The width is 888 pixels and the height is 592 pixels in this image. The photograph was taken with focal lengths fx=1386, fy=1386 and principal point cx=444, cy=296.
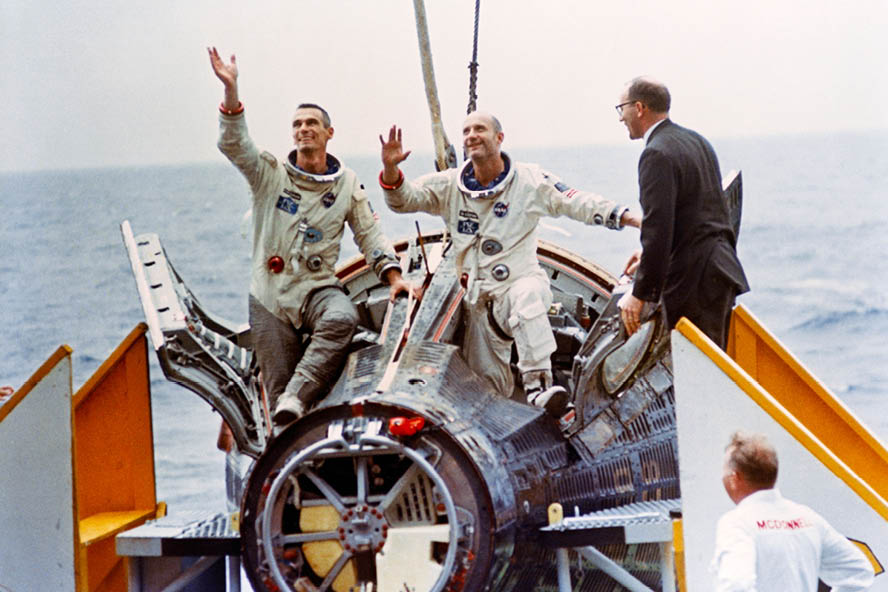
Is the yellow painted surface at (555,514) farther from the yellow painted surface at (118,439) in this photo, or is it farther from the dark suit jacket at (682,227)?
the yellow painted surface at (118,439)

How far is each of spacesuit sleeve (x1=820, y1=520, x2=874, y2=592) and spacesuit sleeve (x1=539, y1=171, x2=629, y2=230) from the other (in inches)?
53.8

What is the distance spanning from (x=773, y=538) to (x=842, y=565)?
0.22m

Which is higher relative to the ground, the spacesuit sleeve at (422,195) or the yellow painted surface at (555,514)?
the spacesuit sleeve at (422,195)

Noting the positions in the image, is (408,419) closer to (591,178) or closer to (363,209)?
(363,209)

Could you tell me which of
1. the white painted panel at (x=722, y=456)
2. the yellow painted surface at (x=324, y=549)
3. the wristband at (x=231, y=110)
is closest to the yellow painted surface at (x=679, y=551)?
the white painted panel at (x=722, y=456)

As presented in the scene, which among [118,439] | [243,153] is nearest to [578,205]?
[243,153]

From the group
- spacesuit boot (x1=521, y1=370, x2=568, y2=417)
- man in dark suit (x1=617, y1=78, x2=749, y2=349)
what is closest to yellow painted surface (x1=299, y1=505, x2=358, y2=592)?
spacesuit boot (x1=521, y1=370, x2=568, y2=417)

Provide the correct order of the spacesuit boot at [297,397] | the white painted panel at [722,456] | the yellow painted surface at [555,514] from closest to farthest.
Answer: the white painted panel at [722,456], the yellow painted surface at [555,514], the spacesuit boot at [297,397]

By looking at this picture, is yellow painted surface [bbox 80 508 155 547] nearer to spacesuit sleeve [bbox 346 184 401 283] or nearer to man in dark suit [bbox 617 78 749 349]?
spacesuit sleeve [bbox 346 184 401 283]

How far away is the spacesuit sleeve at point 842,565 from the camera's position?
3301mm

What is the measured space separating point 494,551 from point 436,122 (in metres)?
1.87

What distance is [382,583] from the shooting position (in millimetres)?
3758

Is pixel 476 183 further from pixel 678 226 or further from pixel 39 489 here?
pixel 39 489

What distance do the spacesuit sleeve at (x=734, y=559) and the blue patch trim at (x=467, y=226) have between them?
1597mm
